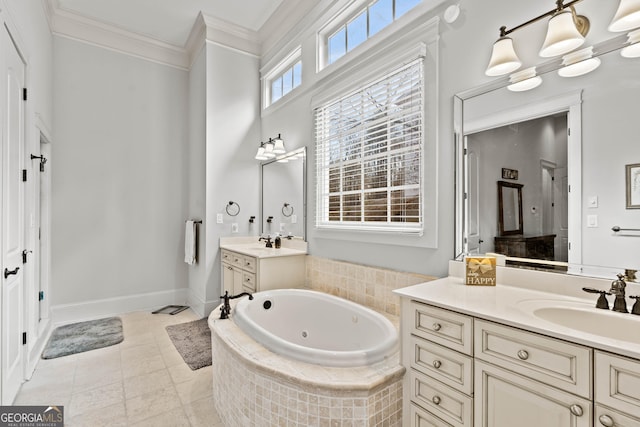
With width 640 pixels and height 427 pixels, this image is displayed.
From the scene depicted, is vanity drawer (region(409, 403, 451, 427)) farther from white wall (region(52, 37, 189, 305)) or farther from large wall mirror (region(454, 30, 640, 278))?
white wall (region(52, 37, 189, 305))

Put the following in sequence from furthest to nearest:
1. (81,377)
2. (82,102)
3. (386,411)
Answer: (82,102) < (81,377) < (386,411)

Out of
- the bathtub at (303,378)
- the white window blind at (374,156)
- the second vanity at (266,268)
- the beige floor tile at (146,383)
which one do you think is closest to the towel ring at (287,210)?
the second vanity at (266,268)

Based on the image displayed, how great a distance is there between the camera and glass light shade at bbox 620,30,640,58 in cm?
130

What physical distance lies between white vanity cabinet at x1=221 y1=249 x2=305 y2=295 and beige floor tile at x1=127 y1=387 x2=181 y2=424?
103cm

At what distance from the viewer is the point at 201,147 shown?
391 cm

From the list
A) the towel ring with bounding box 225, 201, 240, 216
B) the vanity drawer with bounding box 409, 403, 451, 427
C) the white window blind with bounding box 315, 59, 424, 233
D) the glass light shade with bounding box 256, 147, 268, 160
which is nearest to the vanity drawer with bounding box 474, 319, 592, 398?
the vanity drawer with bounding box 409, 403, 451, 427

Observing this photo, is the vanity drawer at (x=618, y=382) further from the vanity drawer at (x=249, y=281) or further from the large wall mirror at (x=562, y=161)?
the vanity drawer at (x=249, y=281)

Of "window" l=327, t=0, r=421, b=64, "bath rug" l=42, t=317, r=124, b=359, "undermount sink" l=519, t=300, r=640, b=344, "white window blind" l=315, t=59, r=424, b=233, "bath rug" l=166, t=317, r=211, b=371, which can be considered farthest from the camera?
"bath rug" l=42, t=317, r=124, b=359

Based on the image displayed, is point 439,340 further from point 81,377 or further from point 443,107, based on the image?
point 81,377

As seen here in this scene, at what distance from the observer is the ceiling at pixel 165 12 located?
11.3ft

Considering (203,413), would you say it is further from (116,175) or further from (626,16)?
(116,175)

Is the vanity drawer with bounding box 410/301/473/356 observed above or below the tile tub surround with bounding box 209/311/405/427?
above

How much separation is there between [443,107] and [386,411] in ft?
5.70

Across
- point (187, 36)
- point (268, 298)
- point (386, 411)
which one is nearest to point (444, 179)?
point (386, 411)
